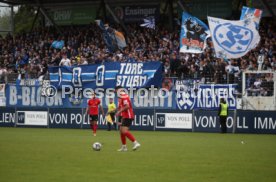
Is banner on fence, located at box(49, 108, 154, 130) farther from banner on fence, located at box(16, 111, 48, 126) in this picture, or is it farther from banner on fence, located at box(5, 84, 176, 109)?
banner on fence, located at box(5, 84, 176, 109)

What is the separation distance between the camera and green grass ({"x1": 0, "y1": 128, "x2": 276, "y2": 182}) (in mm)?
13641

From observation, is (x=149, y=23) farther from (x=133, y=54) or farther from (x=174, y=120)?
(x=174, y=120)

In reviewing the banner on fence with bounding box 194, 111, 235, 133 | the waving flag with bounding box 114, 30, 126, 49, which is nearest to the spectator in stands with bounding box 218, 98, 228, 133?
the banner on fence with bounding box 194, 111, 235, 133

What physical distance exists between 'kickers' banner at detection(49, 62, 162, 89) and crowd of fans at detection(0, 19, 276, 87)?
0.67 m

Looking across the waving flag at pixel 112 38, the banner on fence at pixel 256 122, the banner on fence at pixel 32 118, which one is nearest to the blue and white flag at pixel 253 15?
the banner on fence at pixel 256 122

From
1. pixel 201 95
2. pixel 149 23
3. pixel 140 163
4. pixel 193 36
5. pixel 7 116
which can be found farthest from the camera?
pixel 149 23

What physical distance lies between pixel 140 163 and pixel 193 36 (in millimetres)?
15795

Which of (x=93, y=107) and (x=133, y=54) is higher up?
(x=133, y=54)

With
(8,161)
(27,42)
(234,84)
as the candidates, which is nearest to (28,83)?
(27,42)

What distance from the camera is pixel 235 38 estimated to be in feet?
93.2

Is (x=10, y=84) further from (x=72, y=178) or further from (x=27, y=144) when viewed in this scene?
(x=72, y=178)

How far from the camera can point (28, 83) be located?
38.5 metres

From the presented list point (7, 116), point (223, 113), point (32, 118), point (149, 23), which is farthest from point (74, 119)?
point (149, 23)

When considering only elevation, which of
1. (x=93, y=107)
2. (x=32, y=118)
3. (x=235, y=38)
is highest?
(x=235, y=38)
